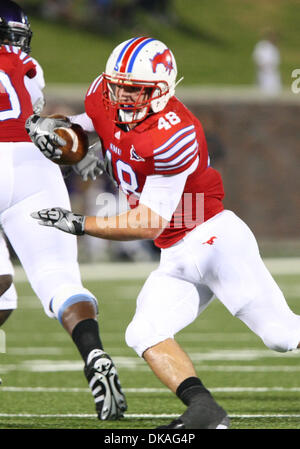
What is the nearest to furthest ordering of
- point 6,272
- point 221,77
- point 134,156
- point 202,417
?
point 202,417 → point 134,156 → point 6,272 → point 221,77

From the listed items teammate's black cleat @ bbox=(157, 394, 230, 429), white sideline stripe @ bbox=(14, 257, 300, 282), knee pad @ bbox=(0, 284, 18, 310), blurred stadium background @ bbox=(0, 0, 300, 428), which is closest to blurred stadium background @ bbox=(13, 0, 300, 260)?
blurred stadium background @ bbox=(0, 0, 300, 428)

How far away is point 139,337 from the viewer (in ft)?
12.4

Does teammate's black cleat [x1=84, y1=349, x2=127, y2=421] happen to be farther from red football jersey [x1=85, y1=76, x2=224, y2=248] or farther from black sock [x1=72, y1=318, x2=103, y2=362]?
red football jersey [x1=85, y1=76, x2=224, y2=248]

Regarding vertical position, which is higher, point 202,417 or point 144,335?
point 144,335

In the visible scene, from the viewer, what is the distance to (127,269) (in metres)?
Answer: 12.5

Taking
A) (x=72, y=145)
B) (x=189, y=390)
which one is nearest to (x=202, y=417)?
(x=189, y=390)

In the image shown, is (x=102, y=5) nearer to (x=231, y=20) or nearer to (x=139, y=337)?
(x=231, y=20)

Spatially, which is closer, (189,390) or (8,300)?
(189,390)

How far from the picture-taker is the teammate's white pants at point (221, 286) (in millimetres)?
3881

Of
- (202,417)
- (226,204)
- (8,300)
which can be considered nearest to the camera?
(202,417)

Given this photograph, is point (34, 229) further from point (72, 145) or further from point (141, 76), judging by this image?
point (141, 76)

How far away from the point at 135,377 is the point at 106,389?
1743 mm
